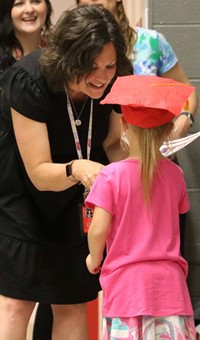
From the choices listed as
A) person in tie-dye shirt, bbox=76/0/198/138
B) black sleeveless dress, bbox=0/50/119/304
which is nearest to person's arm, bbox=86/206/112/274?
black sleeveless dress, bbox=0/50/119/304

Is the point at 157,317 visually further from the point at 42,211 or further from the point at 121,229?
the point at 42,211

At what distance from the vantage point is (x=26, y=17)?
3080 mm

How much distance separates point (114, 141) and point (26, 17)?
3.25ft

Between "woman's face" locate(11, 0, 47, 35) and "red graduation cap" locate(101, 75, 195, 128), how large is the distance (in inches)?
52.1

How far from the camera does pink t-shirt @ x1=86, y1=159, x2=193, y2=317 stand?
6.00 ft

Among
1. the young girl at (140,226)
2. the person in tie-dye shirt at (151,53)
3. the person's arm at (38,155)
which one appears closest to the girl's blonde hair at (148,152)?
the young girl at (140,226)

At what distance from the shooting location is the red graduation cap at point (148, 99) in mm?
1789

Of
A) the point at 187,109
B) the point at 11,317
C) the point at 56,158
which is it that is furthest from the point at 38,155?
the point at 187,109

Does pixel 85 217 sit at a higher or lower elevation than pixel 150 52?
lower

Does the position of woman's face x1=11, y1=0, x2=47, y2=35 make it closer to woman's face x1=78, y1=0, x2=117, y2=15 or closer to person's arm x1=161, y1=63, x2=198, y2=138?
woman's face x1=78, y1=0, x2=117, y2=15

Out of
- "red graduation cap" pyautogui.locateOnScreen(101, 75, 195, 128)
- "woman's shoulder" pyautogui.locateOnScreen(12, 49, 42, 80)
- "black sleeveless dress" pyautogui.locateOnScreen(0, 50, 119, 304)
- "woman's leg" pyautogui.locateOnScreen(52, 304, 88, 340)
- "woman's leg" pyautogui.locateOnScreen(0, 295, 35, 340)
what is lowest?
"woman's leg" pyautogui.locateOnScreen(52, 304, 88, 340)

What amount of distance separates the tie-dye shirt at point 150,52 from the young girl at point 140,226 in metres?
0.94

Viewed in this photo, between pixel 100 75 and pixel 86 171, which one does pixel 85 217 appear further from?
pixel 100 75

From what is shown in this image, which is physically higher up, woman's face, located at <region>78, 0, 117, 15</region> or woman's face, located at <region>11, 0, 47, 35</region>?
woman's face, located at <region>78, 0, 117, 15</region>
